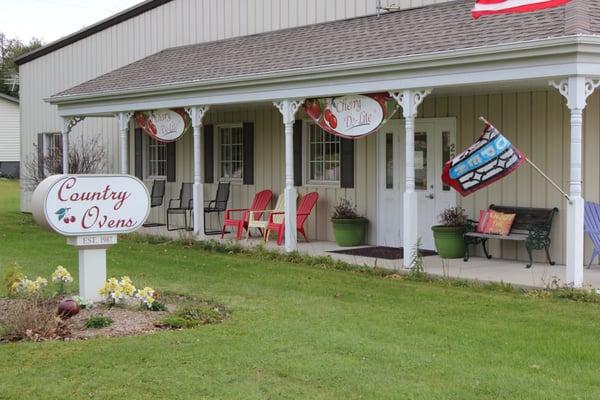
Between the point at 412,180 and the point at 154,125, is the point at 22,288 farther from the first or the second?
the point at 154,125

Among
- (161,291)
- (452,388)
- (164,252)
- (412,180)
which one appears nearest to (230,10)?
(164,252)

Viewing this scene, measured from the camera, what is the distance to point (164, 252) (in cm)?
1353

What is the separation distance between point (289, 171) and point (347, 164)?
164cm

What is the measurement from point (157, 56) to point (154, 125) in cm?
402

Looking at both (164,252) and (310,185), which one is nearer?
(164,252)

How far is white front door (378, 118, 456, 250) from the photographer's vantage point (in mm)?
12672

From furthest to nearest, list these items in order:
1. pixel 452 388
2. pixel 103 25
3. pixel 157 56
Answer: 1. pixel 103 25
2. pixel 157 56
3. pixel 452 388

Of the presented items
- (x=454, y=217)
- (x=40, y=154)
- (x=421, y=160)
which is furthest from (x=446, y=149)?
(x=40, y=154)

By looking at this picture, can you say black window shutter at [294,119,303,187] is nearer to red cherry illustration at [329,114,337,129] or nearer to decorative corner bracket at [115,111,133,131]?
red cherry illustration at [329,114,337,129]

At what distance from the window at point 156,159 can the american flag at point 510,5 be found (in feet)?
34.3

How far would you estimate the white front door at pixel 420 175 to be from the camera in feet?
41.6

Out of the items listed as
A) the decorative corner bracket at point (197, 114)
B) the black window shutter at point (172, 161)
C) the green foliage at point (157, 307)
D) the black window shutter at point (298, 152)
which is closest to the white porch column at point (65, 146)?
the black window shutter at point (172, 161)

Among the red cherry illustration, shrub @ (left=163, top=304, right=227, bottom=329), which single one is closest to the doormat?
the red cherry illustration

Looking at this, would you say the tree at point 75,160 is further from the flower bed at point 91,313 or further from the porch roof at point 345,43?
the flower bed at point 91,313
